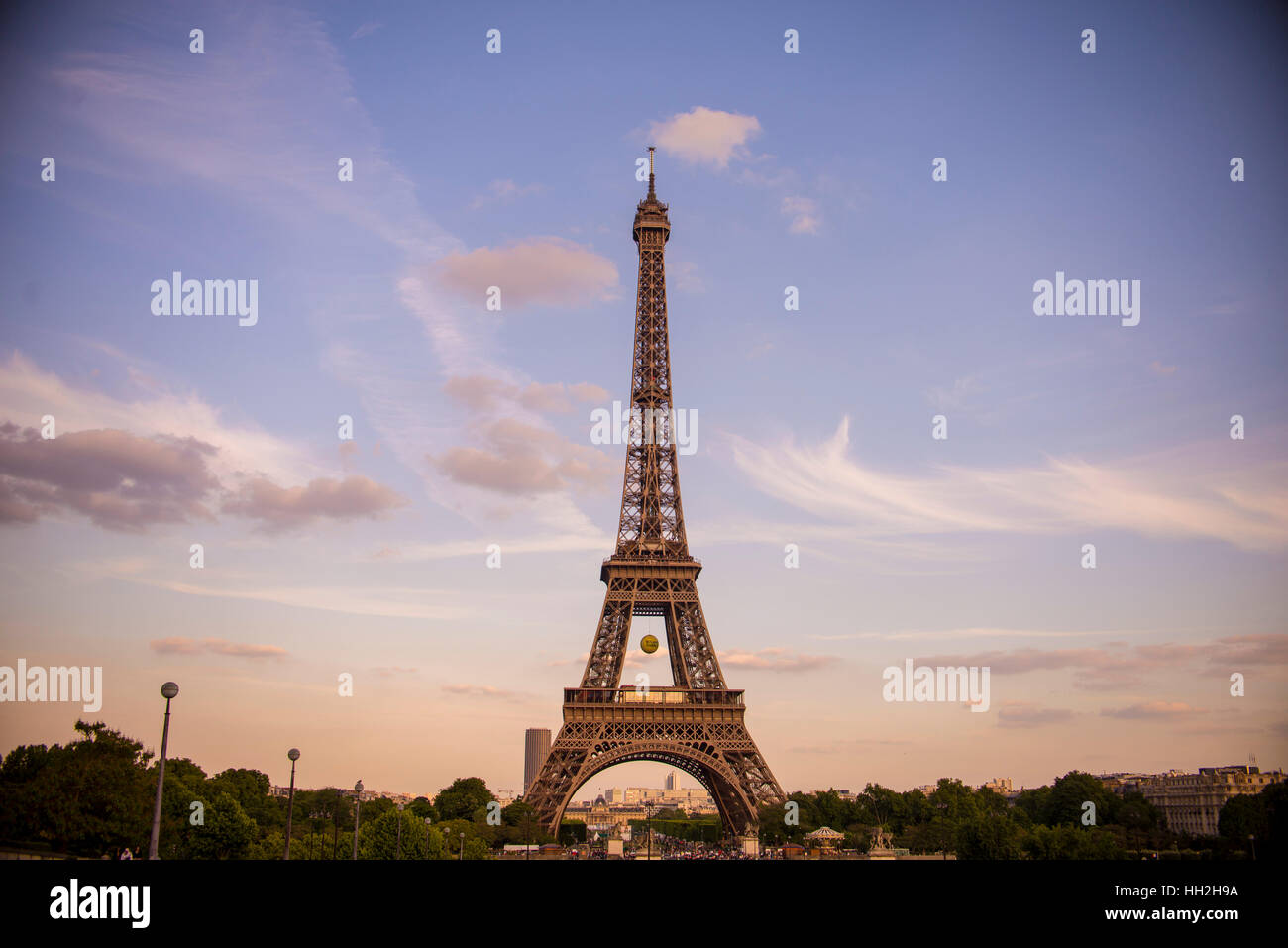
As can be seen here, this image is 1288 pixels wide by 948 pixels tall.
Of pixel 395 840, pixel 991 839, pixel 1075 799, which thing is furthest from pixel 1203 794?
pixel 395 840

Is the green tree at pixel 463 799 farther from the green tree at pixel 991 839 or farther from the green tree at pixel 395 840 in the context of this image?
the green tree at pixel 991 839

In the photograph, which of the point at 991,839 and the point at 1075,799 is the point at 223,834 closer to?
the point at 991,839

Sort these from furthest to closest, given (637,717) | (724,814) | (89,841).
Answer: (724,814)
(637,717)
(89,841)
